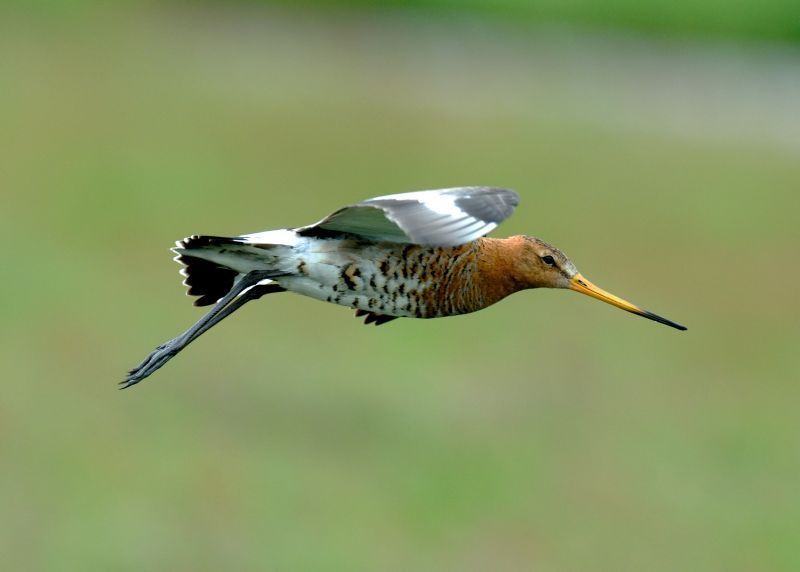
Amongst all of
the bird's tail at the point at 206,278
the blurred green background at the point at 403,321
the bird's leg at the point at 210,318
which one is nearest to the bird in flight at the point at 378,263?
the bird's leg at the point at 210,318

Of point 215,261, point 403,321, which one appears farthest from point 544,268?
point 403,321

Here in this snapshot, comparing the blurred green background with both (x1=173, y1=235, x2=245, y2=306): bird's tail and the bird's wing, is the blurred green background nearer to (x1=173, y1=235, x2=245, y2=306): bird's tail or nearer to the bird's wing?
(x1=173, y1=235, x2=245, y2=306): bird's tail

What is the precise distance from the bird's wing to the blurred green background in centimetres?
1039

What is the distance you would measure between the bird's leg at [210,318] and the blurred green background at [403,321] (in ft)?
32.0

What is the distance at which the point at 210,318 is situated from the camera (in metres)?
6.72

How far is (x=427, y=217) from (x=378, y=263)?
534mm

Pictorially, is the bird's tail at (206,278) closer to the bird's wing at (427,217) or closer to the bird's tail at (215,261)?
the bird's tail at (215,261)

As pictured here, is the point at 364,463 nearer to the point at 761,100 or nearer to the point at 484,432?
the point at 484,432

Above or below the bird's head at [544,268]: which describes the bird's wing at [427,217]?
above

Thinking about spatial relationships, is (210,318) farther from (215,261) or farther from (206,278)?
(206,278)

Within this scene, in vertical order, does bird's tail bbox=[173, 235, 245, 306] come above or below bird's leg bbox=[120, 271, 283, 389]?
above

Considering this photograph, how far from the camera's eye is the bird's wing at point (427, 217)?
19.0ft

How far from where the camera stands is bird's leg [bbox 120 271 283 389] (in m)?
6.48

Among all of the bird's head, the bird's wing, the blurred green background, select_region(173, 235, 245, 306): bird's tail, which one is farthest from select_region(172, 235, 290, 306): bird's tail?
the blurred green background
